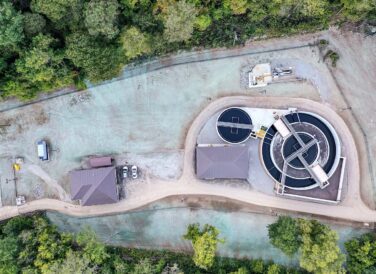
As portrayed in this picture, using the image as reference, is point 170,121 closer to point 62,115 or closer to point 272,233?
point 62,115

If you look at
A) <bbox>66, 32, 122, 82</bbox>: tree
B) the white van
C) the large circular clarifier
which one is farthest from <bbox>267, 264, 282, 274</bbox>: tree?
the white van

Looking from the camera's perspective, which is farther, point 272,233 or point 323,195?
point 323,195

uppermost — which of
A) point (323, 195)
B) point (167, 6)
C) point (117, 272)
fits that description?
point (167, 6)

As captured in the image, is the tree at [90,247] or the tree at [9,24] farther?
the tree at [90,247]

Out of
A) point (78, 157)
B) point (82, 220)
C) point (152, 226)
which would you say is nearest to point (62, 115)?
point (78, 157)

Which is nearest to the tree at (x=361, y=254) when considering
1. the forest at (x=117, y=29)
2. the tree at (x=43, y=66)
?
the forest at (x=117, y=29)

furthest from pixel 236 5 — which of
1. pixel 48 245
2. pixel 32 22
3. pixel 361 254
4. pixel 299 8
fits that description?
pixel 48 245

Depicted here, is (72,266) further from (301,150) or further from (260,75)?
(260,75)

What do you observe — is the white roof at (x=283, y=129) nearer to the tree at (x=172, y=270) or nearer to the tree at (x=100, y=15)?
the tree at (x=172, y=270)
